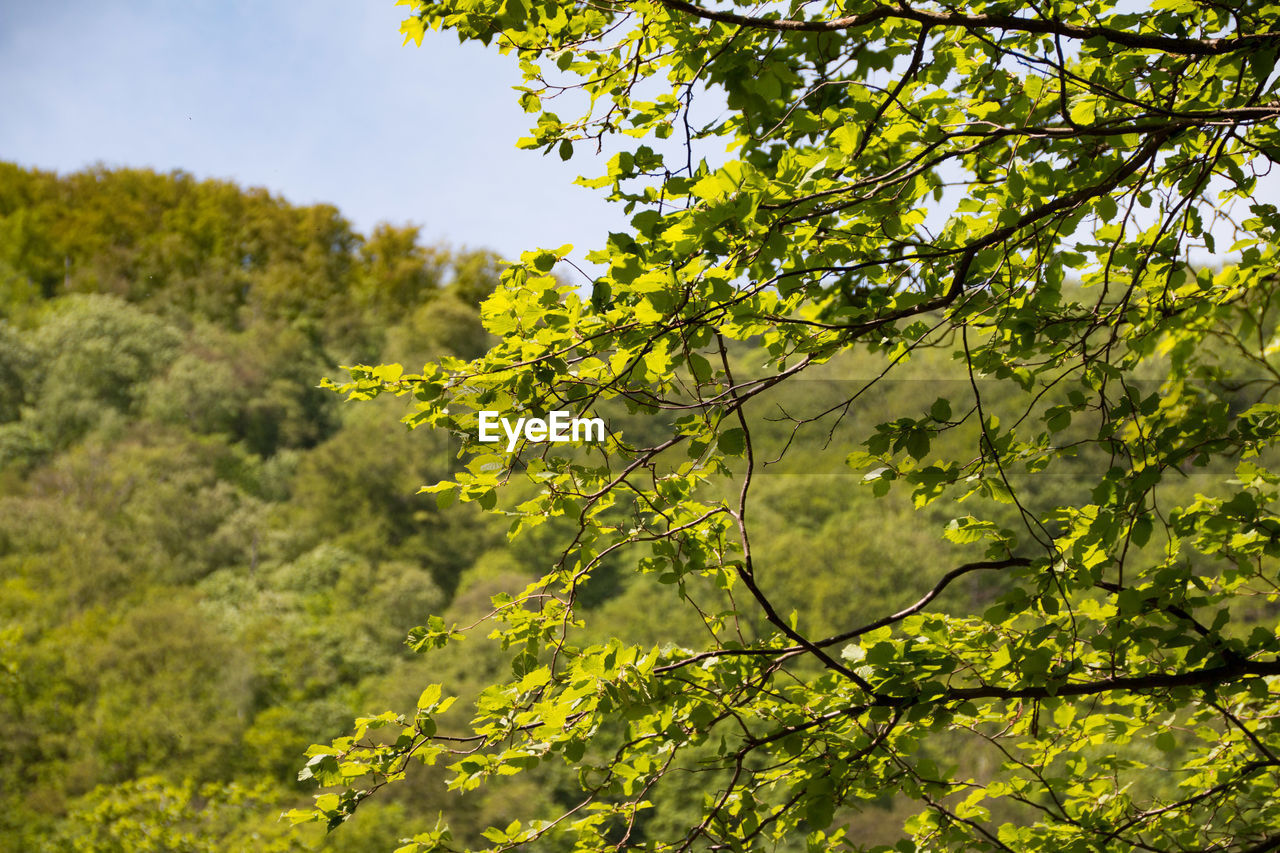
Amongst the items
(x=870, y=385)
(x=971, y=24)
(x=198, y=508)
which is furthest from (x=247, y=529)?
(x=971, y=24)

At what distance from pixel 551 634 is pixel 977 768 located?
23.8 m

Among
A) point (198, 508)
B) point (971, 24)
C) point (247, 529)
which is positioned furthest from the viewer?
point (247, 529)

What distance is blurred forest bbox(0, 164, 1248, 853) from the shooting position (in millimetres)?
21703

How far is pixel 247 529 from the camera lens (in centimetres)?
2916

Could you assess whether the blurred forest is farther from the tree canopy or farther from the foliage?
the tree canopy

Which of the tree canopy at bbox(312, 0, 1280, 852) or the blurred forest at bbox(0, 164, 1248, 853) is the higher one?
the blurred forest at bbox(0, 164, 1248, 853)

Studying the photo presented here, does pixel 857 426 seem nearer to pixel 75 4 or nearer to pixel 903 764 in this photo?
pixel 903 764

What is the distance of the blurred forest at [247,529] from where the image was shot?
854 inches

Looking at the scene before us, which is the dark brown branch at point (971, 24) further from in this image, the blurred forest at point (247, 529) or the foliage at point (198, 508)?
the foliage at point (198, 508)

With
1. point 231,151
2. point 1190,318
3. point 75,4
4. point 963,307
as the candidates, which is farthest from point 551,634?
point 231,151

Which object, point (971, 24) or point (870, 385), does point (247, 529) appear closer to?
point (870, 385)

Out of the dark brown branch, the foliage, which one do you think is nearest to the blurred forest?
the foliage

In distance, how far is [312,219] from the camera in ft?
118

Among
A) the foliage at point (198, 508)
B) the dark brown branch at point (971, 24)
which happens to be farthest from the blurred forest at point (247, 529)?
the dark brown branch at point (971, 24)
